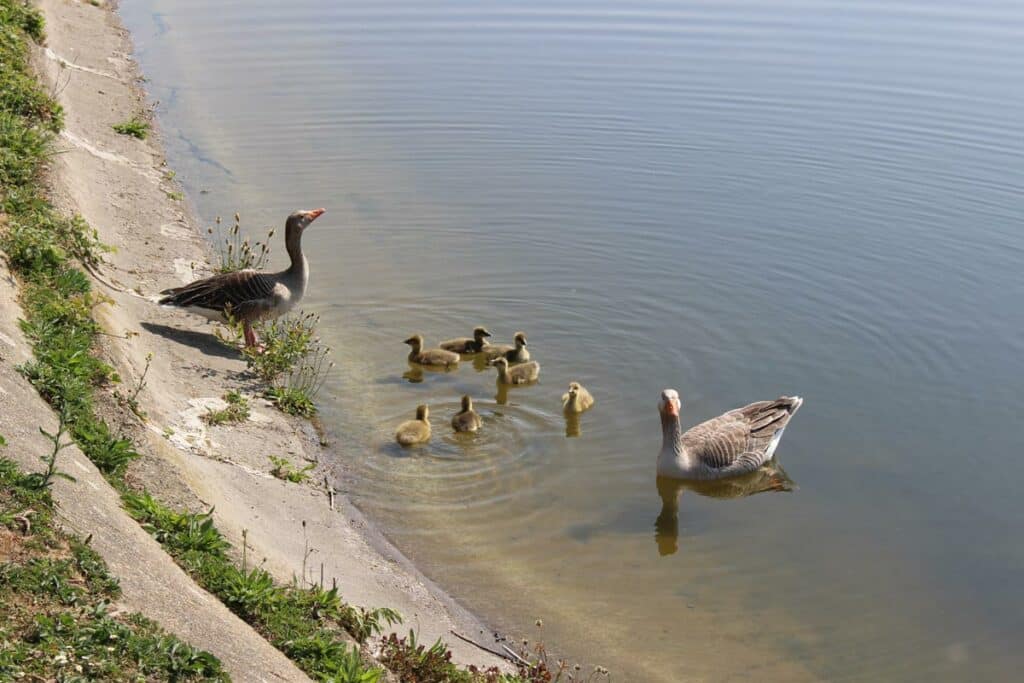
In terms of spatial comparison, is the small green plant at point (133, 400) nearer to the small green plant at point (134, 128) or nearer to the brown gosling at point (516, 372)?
the brown gosling at point (516, 372)

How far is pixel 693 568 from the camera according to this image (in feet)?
34.6

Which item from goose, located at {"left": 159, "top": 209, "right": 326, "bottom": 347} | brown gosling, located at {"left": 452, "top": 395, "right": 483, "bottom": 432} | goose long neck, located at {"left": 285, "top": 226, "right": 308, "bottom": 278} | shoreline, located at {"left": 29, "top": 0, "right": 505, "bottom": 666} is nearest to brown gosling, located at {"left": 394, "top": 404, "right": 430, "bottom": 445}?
brown gosling, located at {"left": 452, "top": 395, "right": 483, "bottom": 432}

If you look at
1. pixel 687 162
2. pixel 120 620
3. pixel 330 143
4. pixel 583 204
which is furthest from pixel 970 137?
pixel 120 620

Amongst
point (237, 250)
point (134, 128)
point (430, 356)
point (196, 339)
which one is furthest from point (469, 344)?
point (134, 128)

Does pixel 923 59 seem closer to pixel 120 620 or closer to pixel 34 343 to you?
pixel 34 343

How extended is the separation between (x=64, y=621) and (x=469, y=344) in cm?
872

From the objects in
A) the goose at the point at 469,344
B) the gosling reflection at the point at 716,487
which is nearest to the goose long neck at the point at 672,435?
the gosling reflection at the point at 716,487

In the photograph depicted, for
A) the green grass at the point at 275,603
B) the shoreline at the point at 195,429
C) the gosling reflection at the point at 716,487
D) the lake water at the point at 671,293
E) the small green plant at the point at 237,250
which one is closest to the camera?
the green grass at the point at 275,603

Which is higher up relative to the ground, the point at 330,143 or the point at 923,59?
the point at 923,59

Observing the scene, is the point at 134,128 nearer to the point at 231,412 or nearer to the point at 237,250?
the point at 237,250

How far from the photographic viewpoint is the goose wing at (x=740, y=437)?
12258mm

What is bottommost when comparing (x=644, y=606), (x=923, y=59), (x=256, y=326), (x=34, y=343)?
(x=644, y=606)

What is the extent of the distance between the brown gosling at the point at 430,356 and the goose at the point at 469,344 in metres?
0.19

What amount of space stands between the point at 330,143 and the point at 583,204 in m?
5.91
